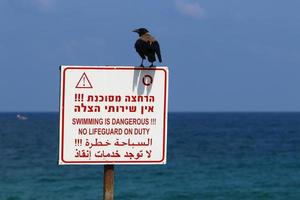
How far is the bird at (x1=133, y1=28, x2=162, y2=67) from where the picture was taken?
18.1ft

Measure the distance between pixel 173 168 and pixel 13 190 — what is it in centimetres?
1539

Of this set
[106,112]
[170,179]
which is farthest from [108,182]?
[170,179]

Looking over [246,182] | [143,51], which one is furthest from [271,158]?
[143,51]

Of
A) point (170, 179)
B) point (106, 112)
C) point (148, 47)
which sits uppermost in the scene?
point (148, 47)

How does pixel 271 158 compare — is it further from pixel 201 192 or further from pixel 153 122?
pixel 153 122

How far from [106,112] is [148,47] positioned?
2.16 ft

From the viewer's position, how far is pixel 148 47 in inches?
220

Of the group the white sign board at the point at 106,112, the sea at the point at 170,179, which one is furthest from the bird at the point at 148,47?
the sea at the point at 170,179

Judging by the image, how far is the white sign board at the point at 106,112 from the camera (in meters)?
5.16

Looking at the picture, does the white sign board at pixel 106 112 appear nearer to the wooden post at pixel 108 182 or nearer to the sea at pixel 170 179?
the wooden post at pixel 108 182

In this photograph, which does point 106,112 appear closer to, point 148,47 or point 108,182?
point 108,182

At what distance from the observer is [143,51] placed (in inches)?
220

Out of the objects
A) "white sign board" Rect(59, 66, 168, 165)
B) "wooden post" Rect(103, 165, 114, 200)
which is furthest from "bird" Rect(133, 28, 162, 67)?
"wooden post" Rect(103, 165, 114, 200)

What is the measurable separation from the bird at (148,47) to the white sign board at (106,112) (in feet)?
0.97
